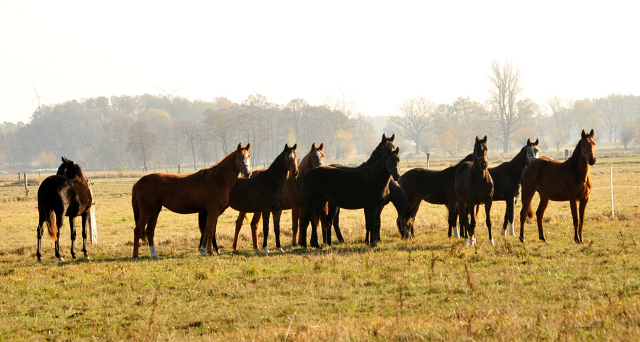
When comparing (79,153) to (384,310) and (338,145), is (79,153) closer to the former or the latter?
(338,145)

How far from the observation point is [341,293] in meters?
7.23

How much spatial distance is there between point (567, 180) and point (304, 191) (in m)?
5.50

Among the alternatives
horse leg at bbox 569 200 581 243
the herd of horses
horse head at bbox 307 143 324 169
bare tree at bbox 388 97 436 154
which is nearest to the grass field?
horse leg at bbox 569 200 581 243

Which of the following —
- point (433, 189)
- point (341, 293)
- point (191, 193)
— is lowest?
point (341, 293)

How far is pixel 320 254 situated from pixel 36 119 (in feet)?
453

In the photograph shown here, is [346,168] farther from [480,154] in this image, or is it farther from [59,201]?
[59,201]

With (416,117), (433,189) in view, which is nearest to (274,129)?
(416,117)

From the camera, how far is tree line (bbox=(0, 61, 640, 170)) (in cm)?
8906

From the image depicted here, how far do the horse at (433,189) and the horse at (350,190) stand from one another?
1.92 metres

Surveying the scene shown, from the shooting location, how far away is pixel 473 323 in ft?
17.9

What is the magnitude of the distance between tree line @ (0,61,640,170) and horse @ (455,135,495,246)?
234 ft

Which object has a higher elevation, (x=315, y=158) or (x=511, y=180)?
(x=315, y=158)

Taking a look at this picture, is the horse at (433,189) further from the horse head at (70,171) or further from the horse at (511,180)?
the horse head at (70,171)

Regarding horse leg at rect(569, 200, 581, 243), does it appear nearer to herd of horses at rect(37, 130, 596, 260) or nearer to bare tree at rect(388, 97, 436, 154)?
herd of horses at rect(37, 130, 596, 260)
